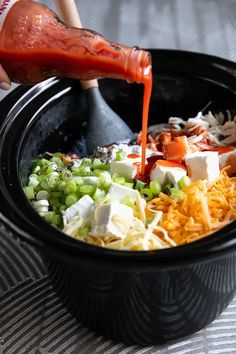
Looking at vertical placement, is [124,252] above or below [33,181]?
below

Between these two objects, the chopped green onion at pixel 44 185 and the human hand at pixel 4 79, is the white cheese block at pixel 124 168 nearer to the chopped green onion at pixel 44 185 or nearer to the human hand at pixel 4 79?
the chopped green onion at pixel 44 185

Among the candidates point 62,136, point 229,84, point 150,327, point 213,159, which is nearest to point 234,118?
point 229,84

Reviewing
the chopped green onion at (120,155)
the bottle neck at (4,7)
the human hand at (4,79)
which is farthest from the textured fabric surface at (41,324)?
the bottle neck at (4,7)

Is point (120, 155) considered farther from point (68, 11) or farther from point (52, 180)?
point (68, 11)

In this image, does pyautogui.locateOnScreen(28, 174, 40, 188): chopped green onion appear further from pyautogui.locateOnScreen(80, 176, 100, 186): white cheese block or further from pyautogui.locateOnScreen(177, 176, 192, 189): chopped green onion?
pyautogui.locateOnScreen(177, 176, 192, 189): chopped green onion

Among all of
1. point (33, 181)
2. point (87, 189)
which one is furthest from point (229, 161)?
point (33, 181)

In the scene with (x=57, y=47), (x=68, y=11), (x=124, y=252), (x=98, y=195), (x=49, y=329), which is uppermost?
(x=68, y=11)

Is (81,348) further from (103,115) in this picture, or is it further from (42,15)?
(42,15)

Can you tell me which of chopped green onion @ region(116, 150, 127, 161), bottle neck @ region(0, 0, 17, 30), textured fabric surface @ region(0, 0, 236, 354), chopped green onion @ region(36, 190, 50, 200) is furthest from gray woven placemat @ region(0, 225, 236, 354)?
bottle neck @ region(0, 0, 17, 30)
